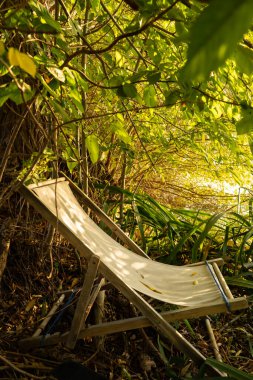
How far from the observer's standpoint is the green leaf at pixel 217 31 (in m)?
0.27

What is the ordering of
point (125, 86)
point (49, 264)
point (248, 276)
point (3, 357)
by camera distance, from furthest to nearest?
1. point (248, 276)
2. point (49, 264)
3. point (3, 357)
4. point (125, 86)

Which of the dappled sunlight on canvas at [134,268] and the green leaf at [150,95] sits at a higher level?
the green leaf at [150,95]

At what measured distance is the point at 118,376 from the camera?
1979 mm

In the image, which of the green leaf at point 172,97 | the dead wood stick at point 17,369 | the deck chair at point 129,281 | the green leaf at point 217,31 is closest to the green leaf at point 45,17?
the green leaf at point 172,97

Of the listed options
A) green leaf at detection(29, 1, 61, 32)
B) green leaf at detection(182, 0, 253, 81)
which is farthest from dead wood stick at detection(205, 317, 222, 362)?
green leaf at detection(182, 0, 253, 81)

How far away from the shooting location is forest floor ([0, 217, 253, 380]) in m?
1.98

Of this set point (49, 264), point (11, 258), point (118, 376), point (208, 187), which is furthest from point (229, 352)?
point (208, 187)

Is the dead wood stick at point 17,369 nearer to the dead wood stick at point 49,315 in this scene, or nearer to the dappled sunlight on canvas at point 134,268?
the dead wood stick at point 49,315

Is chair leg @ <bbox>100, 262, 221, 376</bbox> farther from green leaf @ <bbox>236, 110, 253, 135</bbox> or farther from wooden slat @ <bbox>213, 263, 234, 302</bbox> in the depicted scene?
green leaf @ <bbox>236, 110, 253, 135</bbox>

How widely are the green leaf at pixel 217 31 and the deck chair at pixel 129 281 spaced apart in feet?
5.15

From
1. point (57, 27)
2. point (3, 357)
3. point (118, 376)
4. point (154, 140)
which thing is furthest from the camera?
point (154, 140)

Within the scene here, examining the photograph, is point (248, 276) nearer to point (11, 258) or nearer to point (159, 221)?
point (159, 221)

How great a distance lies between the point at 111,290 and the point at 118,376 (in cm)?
70

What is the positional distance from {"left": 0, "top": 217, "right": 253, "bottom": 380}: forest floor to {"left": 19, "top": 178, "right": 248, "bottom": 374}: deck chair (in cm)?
16
